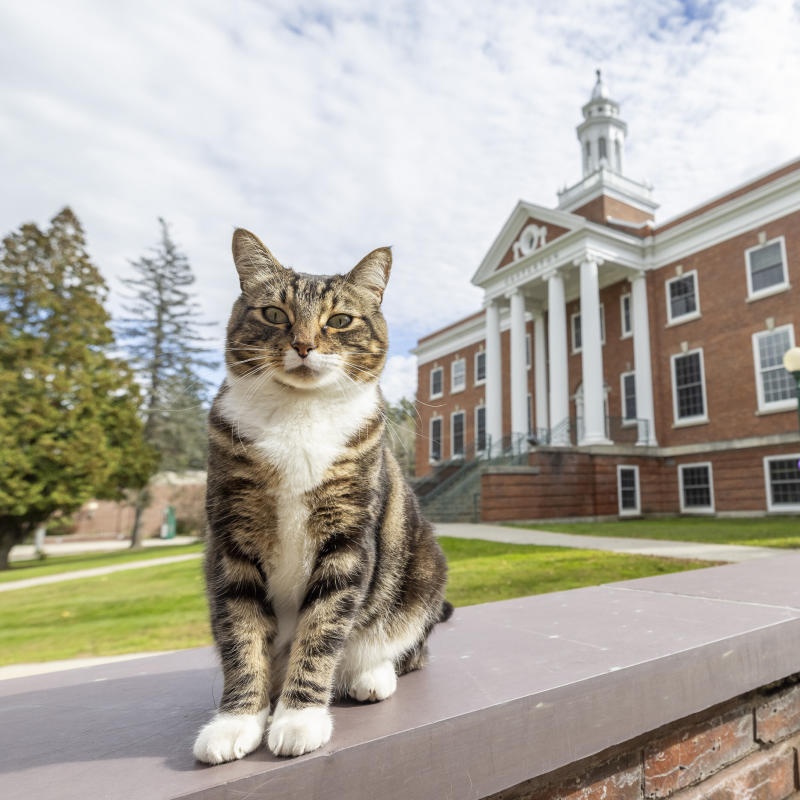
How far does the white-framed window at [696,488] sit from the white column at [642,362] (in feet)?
5.25

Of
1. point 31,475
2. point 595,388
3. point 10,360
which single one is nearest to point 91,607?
point 31,475

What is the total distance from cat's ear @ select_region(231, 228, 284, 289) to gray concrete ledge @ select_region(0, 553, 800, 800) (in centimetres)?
130

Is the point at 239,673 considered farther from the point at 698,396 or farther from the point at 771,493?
the point at 698,396

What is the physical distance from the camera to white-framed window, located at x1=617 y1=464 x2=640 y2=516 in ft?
66.5

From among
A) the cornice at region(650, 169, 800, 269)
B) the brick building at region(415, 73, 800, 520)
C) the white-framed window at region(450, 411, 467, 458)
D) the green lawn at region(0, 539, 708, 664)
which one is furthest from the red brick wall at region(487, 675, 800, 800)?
the white-framed window at region(450, 411, 467, 458)

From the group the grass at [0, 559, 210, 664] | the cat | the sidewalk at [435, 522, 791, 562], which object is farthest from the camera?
the sidewalk at [435, 522, 791, 562]

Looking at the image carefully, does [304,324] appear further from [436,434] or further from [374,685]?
[436,434]

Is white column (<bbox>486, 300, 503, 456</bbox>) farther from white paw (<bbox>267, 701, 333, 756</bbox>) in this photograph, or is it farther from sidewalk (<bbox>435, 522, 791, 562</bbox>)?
white paw (<bbox>267, 701, 333, 756</bbox>)

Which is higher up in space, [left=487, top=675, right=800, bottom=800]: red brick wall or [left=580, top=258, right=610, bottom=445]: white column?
[left=580, top=258, right=610, bottom=445]: white column

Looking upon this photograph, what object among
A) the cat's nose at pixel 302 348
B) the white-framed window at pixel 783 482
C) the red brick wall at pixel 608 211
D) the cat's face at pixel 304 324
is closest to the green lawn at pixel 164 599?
the cat's face at pixel 304 324

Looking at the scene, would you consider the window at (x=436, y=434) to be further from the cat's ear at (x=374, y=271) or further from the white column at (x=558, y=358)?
the cat's ear at (x=374, y=271)

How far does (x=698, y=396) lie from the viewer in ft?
69.3

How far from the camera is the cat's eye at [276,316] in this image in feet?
5.52

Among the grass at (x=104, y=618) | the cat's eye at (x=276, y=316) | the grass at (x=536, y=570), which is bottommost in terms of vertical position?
the grass at (x=104, y=618)
